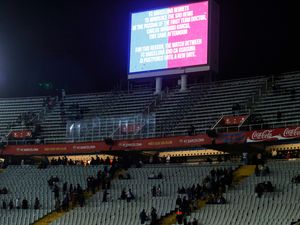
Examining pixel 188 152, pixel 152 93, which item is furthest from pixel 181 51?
pixel 188 152

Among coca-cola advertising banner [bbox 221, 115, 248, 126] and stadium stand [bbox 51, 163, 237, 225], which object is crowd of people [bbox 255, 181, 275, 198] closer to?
stadium stand [bbox 51, 163, 237, 225]

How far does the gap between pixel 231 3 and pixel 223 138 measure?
15.9m

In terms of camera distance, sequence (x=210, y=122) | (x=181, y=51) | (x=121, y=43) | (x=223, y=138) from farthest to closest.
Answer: (x=121, y=43) → (x=181, y=51) → (x=210, y=122) → (x=223, y=138)

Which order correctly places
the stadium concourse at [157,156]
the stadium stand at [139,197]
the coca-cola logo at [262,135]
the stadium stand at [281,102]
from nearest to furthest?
the stadium concourse at [157,156] → the stadium stand at [139,197] → the coca-cola logo at [262,135] → the stadium stand at [281,102]

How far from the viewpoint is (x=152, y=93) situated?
169 feet

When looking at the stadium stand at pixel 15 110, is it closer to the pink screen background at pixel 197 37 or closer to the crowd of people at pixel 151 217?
the pink screen background at pixel 197 37

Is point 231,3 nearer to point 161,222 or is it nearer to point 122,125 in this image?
point 122,125

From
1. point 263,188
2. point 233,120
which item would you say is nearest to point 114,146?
point 233,120

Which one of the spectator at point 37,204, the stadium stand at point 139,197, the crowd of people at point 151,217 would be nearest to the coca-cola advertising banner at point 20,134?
the stadium stand at point 139,197

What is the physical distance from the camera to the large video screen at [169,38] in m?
48.5

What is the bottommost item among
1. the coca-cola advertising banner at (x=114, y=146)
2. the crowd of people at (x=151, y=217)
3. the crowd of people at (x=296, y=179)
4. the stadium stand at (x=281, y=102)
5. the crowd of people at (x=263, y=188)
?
the crowd of people at (x=151, y=217)

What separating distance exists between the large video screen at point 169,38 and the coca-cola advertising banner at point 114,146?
293 inches

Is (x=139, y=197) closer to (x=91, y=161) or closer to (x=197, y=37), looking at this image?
(x=91, y=161)

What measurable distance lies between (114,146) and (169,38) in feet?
30.7
